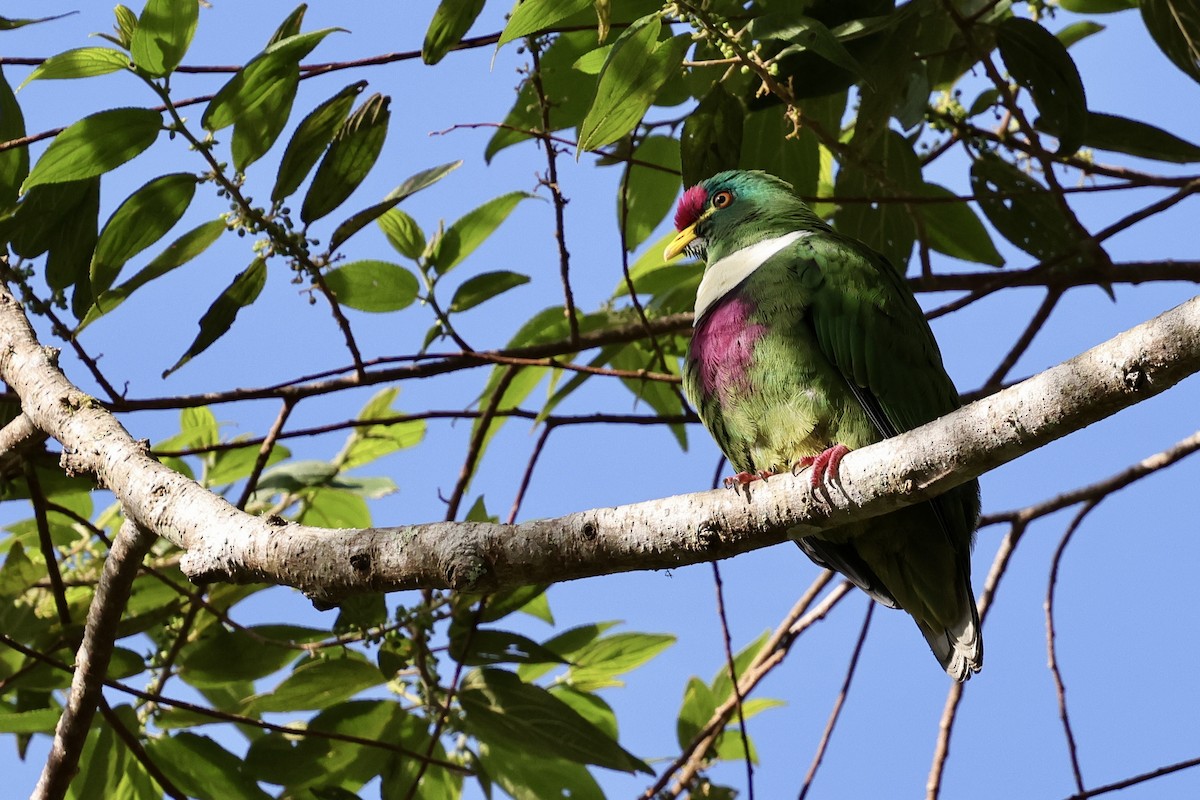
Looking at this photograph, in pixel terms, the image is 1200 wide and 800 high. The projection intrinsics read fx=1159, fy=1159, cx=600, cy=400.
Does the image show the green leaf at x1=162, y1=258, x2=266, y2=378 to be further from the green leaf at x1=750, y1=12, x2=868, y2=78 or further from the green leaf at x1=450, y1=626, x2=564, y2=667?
the green leaf at x1=750, y1=12, x2=868, y2=78

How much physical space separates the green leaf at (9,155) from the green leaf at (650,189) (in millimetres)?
1469

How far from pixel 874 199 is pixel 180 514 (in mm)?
1750

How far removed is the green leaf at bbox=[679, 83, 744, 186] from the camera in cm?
248

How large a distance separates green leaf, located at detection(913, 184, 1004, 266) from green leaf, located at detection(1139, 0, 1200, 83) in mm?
628

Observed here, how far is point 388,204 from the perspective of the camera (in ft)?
8.06

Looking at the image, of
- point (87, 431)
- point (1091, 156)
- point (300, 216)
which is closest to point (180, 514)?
point (87, 431)

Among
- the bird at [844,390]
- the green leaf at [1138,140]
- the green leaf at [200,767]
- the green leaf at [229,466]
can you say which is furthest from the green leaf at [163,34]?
the green leaf at [1138,140]

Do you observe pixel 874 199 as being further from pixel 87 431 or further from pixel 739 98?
pixel 87 431

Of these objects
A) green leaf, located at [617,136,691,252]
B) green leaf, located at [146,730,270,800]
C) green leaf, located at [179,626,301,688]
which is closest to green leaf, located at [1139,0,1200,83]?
green leaf, located at [617,136,691,252]

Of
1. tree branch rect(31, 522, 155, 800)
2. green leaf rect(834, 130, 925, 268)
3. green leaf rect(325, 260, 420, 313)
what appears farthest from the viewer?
green leaf rect(834, 130, 925, 268)

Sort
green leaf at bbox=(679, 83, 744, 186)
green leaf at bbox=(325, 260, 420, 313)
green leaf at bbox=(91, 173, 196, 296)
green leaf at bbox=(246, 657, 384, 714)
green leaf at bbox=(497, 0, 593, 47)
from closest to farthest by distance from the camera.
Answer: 1. green leaf at bbox=(497, 0, 593, 47)
2. green leaf at bbox=(91, 173, 196, 296)
3. green leaf at bbox=(679, 83, 744, 186)
4. green leaf at bbox=(246, 657, 384, 714)
5. green leaf at bbox=(325, 260, 420, 313)

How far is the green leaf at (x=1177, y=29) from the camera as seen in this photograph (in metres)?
2.59

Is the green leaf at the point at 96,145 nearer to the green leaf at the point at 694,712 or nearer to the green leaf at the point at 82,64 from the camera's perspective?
the green leaf at the point at 82,64

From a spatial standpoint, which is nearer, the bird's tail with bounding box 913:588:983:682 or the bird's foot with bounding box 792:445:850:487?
the bird's foot with bounding box 792:445:850:487
